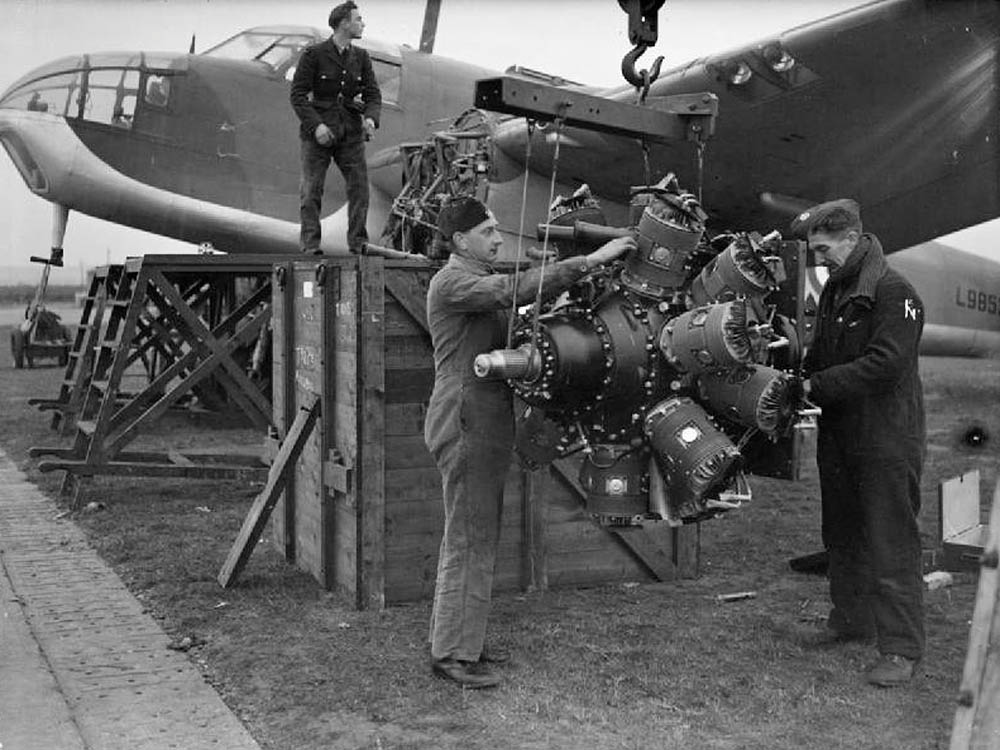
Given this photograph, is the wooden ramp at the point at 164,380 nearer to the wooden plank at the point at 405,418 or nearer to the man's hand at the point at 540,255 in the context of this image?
the wooden plank at the point at 405,418

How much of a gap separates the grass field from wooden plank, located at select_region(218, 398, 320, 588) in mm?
122

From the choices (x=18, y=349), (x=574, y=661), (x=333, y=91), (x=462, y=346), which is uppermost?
(x=333, y=91)

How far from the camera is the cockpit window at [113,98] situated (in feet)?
42.4

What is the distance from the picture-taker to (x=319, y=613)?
5148mm

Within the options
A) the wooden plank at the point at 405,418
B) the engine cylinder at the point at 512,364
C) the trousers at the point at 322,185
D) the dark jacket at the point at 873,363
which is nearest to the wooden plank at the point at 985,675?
the engine cylinder at the point at 512,364

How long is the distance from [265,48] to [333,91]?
20.5 ft

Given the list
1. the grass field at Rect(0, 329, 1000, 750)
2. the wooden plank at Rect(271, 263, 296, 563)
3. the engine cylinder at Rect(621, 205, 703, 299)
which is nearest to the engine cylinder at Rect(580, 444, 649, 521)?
the engine cylinder at Rect(621, 205, 703, 299)

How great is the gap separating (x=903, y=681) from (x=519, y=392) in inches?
71.2

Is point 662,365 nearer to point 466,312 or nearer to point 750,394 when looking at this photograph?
point 750,394

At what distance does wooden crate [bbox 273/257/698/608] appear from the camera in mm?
5082

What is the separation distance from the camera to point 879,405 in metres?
4.14

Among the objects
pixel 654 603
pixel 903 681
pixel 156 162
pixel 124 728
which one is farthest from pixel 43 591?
pixel 156 162

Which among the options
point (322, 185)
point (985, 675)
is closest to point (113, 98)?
point (322, 185)

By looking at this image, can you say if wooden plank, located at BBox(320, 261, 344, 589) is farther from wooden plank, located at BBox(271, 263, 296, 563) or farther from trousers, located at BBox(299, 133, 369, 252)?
trousers, located at BBox(299, 133, 369, 252)
